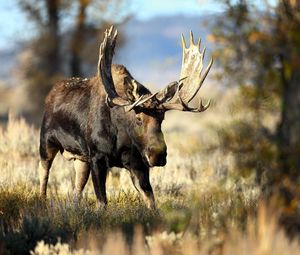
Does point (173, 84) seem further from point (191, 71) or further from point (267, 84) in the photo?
point (267, 84)

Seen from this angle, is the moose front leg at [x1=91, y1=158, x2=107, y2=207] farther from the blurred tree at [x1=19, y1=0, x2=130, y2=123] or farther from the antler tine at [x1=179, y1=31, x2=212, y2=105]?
the blurred tree at [x1=19, y1=0, x2=130, y2=123]

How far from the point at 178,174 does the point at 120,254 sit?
837 centimetres

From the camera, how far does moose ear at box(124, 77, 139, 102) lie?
10375mm

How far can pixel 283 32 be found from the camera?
24.6 feet

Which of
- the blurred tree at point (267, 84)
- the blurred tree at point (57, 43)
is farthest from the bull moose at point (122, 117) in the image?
the blurred tree at point (57, 43)

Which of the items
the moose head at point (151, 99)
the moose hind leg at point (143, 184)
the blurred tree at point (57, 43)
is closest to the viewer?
the moose head at point (151, 99)

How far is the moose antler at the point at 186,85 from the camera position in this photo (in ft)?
33.2

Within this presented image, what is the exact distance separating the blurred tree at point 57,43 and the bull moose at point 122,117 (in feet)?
75.5

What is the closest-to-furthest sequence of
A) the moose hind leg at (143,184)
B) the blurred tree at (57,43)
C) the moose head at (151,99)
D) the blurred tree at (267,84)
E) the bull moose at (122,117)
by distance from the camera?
the blurred tree at (267,84) → the moose head at (151,99) → the bull moose at (122,117) → the moose hind leg at (143,184) → the blurred tree at (57,43)

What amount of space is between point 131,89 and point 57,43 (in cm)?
2524

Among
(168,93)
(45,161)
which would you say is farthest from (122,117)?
(45,161)

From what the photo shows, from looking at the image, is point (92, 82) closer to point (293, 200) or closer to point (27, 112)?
point (293, 200)

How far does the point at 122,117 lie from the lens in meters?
10.4

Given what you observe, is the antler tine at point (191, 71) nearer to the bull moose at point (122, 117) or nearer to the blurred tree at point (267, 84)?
the bull moose at point (122, 117)
